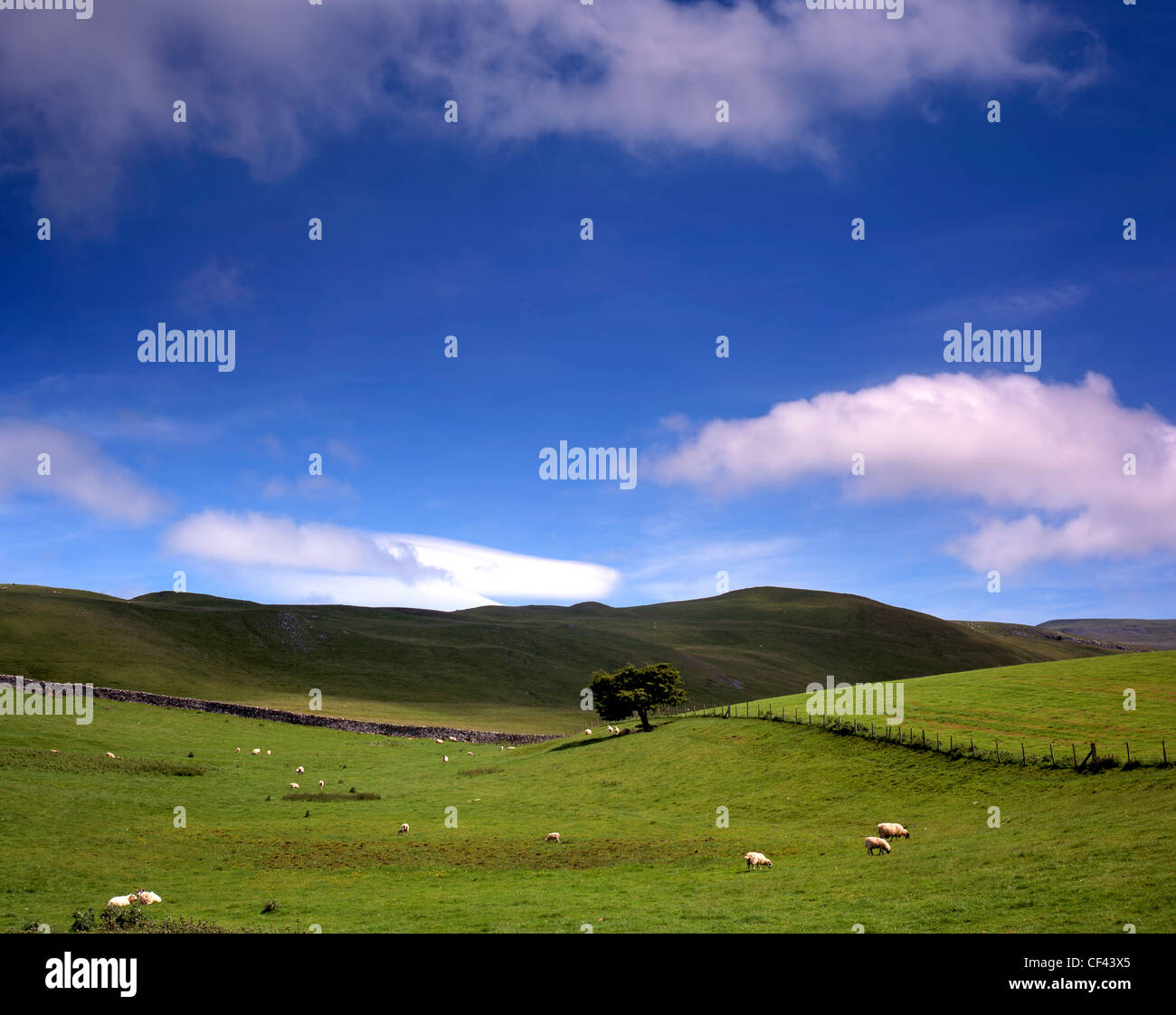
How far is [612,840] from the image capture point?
40469 mm

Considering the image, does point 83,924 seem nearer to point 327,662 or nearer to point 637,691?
point 637,691

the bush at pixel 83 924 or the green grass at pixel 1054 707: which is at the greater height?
the green grass at pixel 1054 707

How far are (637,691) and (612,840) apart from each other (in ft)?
137

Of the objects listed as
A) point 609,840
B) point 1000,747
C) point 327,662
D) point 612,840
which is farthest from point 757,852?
point 327,662

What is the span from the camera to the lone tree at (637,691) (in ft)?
268

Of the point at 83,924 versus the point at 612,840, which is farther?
the point at 612,840

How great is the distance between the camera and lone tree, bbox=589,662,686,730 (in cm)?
8181

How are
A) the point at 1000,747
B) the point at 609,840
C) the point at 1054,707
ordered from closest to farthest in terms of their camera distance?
1. the point at 609,840
2. the point at 1000,747
3. the point at 1054,707

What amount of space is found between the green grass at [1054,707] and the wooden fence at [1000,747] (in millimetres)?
185

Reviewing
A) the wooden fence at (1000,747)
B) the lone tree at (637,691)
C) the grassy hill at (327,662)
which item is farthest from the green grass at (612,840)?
the grassy hill at (327,662)

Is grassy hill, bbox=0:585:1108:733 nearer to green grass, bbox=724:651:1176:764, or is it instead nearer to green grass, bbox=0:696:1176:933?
green grass, bbox=0:696:1176:933

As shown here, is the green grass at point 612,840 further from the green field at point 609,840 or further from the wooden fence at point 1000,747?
the wooden fence at point 1000,747
